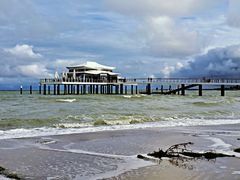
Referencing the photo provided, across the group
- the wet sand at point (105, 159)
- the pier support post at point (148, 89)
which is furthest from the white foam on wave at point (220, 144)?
the pier support post at point (148, 89)

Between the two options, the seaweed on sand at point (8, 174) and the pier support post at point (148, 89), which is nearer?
the seaweed on sand at point (8, 174)

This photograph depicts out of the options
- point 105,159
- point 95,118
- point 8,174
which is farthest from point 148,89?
point 8,174

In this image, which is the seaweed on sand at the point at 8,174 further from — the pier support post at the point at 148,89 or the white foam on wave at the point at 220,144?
the pier support post at the point at 148,89

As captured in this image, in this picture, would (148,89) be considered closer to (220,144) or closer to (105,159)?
A: (220,144)

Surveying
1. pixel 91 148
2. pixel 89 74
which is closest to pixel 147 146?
pixel 91 148

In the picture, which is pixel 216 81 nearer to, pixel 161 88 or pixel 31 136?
pixel 161 88

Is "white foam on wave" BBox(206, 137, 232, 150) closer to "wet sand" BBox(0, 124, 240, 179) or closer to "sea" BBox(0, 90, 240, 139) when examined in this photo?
"wet sand" BBox(0, 124, 240, 179)

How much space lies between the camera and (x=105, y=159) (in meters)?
9.53

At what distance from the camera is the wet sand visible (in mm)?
7652

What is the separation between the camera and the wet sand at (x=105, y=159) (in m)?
7.65

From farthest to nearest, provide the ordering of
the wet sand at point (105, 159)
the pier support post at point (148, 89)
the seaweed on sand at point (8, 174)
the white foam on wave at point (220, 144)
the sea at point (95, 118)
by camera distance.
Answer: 1. the pier support post at point (148, 89)
2. the sea at point (95, 118)
3. the white foam on wave at point (220, 144)
4. the wet sand at point (105, 159)
5. the seaweed on sand at point (8, 174)

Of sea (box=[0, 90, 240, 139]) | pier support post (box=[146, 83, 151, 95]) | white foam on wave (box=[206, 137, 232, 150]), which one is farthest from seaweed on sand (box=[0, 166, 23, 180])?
pier support post (box=[146, 83, 151, 95])

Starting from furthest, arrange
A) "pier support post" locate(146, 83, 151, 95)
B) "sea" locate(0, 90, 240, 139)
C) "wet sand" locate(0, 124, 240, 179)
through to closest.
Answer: "pier support post" locate(146, 83, 151, 95), "sea" locate(0, 90, 240, 139), "wet sand" locate(0, 124, 240, 179)

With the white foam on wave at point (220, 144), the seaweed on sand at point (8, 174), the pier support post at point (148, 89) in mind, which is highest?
the pier support post at point (148, 89)
